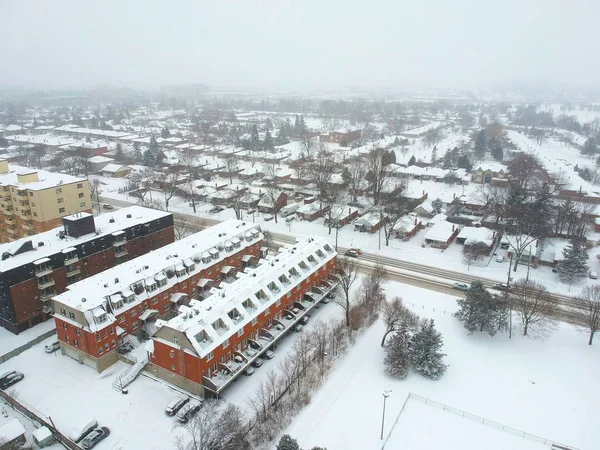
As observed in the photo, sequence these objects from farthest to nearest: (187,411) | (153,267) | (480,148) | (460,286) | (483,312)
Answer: (480,148), (460,286), (153,267), (483,312), (187,411)

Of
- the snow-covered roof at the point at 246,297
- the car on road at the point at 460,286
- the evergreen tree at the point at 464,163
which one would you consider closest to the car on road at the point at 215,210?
the snow-covered roof at the point at 246,297

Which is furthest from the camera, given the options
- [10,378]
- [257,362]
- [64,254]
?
[64,254]

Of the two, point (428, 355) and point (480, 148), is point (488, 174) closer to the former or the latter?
point (480, 148)

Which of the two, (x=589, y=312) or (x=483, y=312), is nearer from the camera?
(x=483, y=312)

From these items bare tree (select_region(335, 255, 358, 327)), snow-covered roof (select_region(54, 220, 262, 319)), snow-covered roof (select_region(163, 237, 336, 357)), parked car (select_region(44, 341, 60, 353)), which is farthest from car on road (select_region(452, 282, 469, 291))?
parked car (select_region(44, 341, 60, 353))

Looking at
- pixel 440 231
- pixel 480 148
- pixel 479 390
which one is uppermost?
pixel 480 148

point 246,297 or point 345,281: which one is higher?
point 246,297

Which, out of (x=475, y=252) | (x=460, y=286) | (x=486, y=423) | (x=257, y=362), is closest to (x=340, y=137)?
(x=475, y=252)

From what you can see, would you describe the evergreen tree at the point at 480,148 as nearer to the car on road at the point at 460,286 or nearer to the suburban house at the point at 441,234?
the suburban house at the point at 441,234
